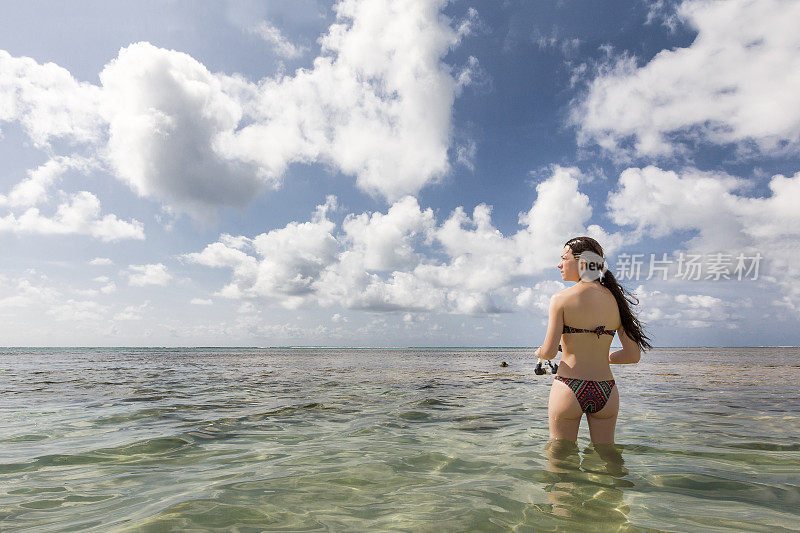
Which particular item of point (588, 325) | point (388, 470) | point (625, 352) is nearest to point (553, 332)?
point (588, 325)

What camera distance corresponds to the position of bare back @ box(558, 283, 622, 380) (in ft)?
16.9

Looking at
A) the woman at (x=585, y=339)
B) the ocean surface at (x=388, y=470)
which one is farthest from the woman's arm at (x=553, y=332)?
the ocean surface at (x=388, y=470)

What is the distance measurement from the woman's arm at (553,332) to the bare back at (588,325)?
0.09 metres

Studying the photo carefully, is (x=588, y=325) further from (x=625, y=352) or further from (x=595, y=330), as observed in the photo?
(x=625, y=352)

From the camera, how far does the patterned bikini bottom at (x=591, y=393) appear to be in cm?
512

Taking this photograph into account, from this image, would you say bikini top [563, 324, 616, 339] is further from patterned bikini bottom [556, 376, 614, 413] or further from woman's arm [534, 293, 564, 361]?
patterned bikini bottom [556, 376, 614, 413]

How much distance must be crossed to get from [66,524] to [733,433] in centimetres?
1060

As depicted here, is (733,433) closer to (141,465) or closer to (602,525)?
(602,525)

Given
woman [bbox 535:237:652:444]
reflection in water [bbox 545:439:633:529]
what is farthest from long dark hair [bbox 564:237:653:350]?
reflection in water [bbox 545:439:633:529]

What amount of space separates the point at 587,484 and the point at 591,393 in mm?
1087

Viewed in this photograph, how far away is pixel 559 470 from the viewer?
16.8ft

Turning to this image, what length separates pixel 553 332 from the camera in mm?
5121

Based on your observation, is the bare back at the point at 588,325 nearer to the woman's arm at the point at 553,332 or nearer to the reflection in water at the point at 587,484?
the woman's arm at the point at 553,332

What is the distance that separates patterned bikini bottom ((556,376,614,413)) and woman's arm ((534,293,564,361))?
52cm
